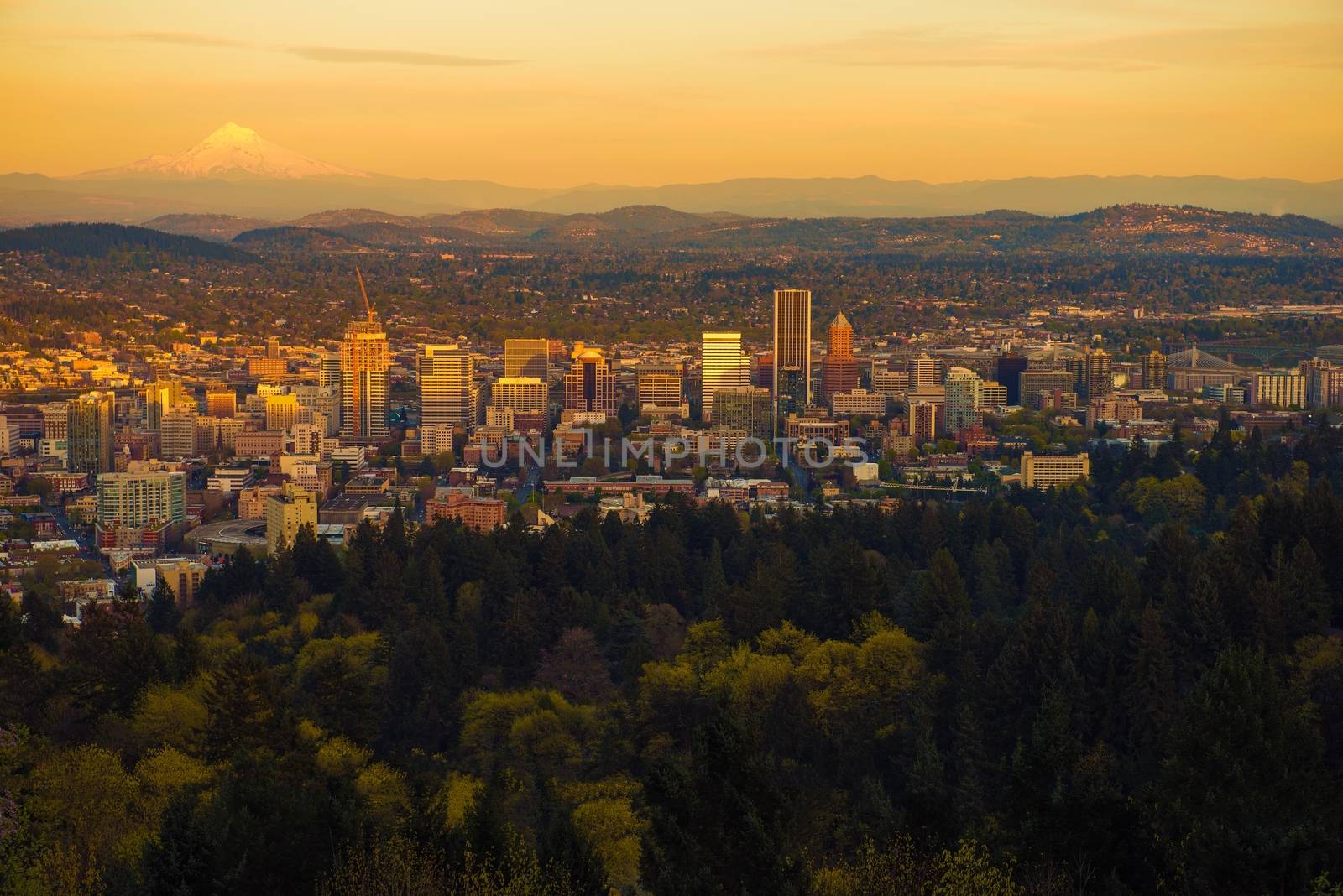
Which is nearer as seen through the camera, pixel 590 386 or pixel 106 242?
pixel 590 386

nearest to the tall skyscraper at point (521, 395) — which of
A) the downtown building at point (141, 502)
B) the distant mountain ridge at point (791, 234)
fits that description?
the downtown building at point (141, 502)

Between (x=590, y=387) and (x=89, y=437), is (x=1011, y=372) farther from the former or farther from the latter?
(x=89, y=437)

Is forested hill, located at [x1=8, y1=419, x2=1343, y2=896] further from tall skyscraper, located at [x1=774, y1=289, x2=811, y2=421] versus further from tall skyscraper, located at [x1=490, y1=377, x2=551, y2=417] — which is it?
tall skyscraper, located at [x1=774, y1=289, x2=811, y2=421]

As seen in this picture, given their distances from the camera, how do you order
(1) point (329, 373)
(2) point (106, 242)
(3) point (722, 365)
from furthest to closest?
(2) point (106, 242)
(3) point (722, 365)
(1) point (329, 373)

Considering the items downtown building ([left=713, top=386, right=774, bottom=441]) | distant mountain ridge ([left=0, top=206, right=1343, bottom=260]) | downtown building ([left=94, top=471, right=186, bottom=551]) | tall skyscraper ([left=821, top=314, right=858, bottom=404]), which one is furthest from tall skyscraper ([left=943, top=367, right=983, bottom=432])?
distant mountain ridge ([left=0, top=206, right=1343, bottom=260])

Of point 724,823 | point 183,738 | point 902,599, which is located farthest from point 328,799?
point 902,599

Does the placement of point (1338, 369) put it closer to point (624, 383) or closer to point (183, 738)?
point (624, 383)

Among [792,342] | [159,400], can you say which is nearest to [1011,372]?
[792,342]
